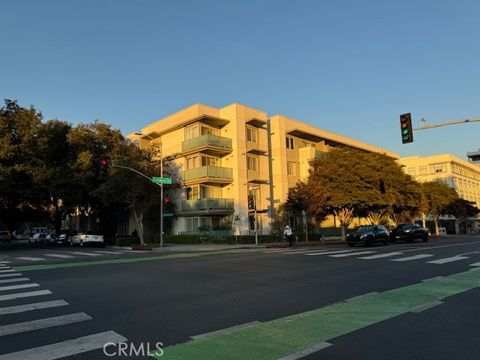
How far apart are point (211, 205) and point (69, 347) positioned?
109 ft

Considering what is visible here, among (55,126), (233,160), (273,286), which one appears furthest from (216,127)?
(273,286)

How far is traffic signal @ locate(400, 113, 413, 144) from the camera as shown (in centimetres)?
1977

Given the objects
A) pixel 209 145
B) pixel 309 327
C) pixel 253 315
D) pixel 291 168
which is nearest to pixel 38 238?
pixel 209 145

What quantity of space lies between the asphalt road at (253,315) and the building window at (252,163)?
29616mm

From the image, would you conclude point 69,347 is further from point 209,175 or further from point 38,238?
point 38,238

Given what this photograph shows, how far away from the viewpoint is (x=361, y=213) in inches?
1668

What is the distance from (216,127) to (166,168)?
6.68 meters

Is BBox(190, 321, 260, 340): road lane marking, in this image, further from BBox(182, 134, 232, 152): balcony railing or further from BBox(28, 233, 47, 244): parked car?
BBox(28, 233, 47, 244): parked car

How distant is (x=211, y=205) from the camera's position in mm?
38875

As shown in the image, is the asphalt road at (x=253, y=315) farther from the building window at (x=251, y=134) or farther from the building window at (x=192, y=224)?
the building window at (x=251, y=134)

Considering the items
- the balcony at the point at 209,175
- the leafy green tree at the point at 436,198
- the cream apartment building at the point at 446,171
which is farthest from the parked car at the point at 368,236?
the cream apartment building at the point at 446,171

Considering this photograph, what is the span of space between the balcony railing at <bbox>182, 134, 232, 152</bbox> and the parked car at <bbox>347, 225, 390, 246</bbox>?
15.6m

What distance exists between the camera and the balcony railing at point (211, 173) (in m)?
38.8

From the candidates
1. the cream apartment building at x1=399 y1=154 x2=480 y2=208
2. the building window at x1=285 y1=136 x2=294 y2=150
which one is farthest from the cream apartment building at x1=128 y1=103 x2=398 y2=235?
the cream apartment building at x1=399 y1=154 x2=480 y2=208
